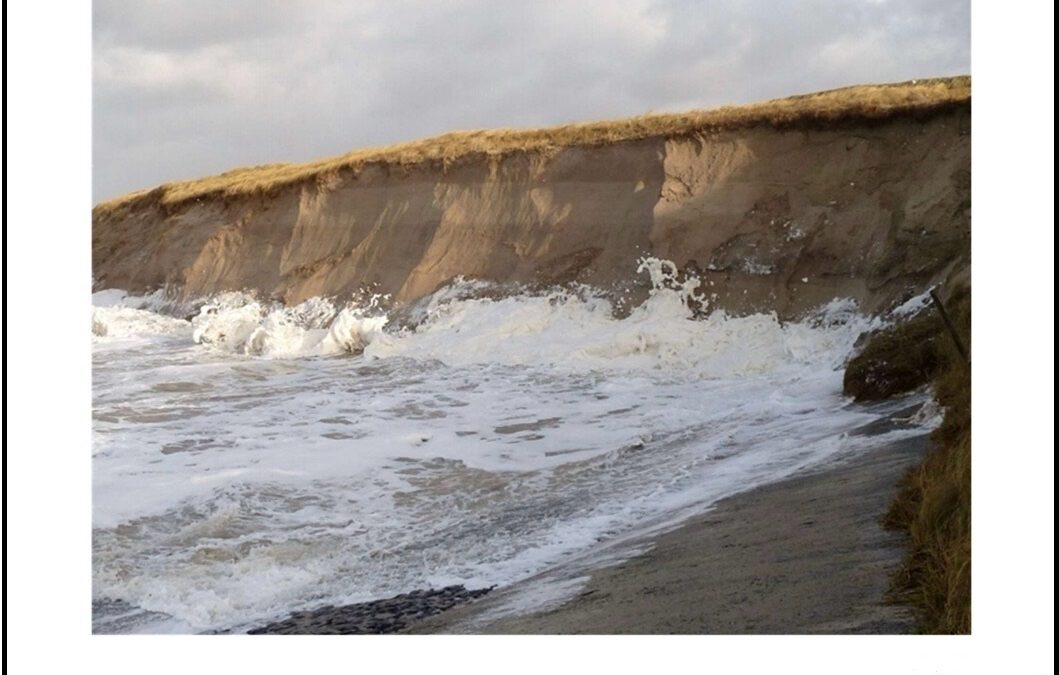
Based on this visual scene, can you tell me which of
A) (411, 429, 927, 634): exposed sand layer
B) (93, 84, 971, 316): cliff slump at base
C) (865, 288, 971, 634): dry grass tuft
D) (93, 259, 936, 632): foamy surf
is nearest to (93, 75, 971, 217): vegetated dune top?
(93, 84, 971, 316): cliff slump at base

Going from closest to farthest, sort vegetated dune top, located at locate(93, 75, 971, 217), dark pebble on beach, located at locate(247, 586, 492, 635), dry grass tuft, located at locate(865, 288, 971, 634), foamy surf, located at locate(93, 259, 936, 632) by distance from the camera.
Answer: dry grass tuft, located at locate(865, 288, 971, 634) → dark pebble on beach, located at locate(247, 586, 492, 635) → foamy surf, located at locate(93, 259, 936, 632) → vegetated dune top, located at locate(93, 75, 971, 217)

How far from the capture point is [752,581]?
12.6ft

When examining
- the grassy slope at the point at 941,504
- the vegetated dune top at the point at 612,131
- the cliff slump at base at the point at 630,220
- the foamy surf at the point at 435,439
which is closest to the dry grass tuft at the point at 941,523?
the grassy slope at the point at 941,504

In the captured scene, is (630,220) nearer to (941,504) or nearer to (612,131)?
(612,131)

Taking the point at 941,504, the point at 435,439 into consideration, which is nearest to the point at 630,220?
the point at 435,439

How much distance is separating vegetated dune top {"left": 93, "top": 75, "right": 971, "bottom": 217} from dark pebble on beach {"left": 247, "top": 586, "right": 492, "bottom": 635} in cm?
505

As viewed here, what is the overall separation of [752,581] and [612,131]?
7.54m

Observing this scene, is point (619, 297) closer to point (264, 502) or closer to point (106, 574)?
point (264, 502)

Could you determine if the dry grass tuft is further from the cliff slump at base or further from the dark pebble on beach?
the cliff slump at base

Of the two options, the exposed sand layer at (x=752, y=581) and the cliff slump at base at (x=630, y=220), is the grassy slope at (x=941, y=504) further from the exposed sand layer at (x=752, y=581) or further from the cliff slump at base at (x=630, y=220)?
the cliff slump at base at (x=630, y=220)

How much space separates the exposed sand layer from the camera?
11.7 ft

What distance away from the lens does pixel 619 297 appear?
389 inches
